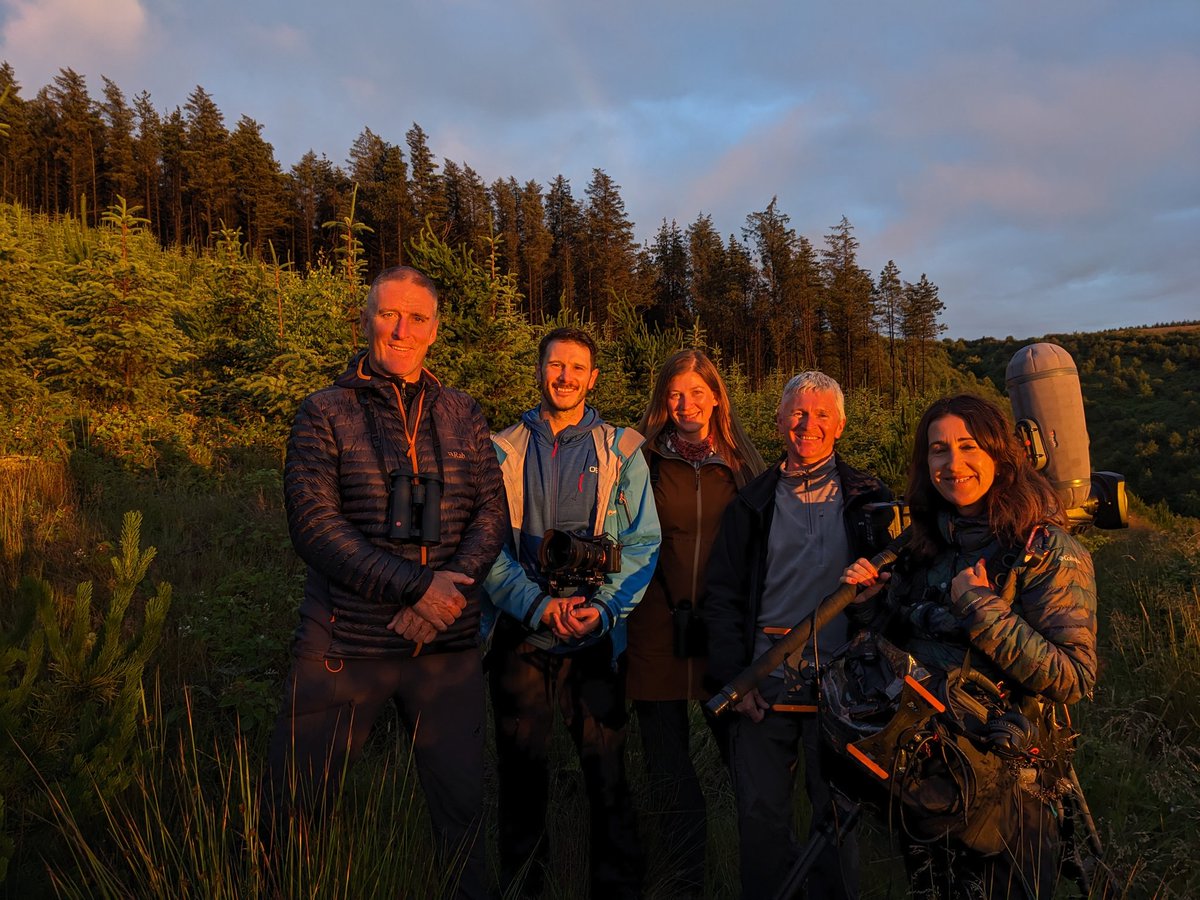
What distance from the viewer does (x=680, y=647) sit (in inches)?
120

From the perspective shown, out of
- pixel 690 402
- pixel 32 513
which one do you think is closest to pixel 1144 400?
pixel 690 402

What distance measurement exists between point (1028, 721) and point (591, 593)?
158cm

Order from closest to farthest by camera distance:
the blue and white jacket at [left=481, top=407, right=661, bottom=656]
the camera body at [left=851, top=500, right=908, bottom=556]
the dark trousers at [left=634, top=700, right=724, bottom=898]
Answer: the camera body at [left=851, top=500, right=908, bottom=556] < the blue and white jacket at [left=481, top=407, right=661, bottom=656] < the dark trousers at [left=634, top=700, right=724, bottom=898]

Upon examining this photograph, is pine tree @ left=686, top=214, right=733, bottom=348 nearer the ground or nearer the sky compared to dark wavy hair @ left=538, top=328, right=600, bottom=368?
nearer the sky

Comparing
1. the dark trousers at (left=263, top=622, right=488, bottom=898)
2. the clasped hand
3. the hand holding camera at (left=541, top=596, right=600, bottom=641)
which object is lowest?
the dark trousers at (left=263, top=622, right=488, bottom=898)

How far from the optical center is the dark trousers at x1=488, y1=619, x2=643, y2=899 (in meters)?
2.83

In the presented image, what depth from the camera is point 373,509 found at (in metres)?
2.47

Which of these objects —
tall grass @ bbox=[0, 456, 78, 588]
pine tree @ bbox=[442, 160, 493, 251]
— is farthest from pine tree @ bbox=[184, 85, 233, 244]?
tall grass @ bbox=[0, 456, 78, 588]

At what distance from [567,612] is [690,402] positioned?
114cm

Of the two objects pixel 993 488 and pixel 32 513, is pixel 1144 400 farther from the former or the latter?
pixel 32 513

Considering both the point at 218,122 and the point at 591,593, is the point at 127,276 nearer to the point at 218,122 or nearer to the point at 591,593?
the point at 591,593

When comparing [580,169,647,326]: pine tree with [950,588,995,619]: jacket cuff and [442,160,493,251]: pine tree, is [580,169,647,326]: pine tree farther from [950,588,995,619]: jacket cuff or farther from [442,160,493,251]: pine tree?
[950,588,995,619]: jacket cuff

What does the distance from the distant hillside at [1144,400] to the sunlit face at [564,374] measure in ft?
97.5

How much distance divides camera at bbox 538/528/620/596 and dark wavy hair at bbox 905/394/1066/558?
112 cm
